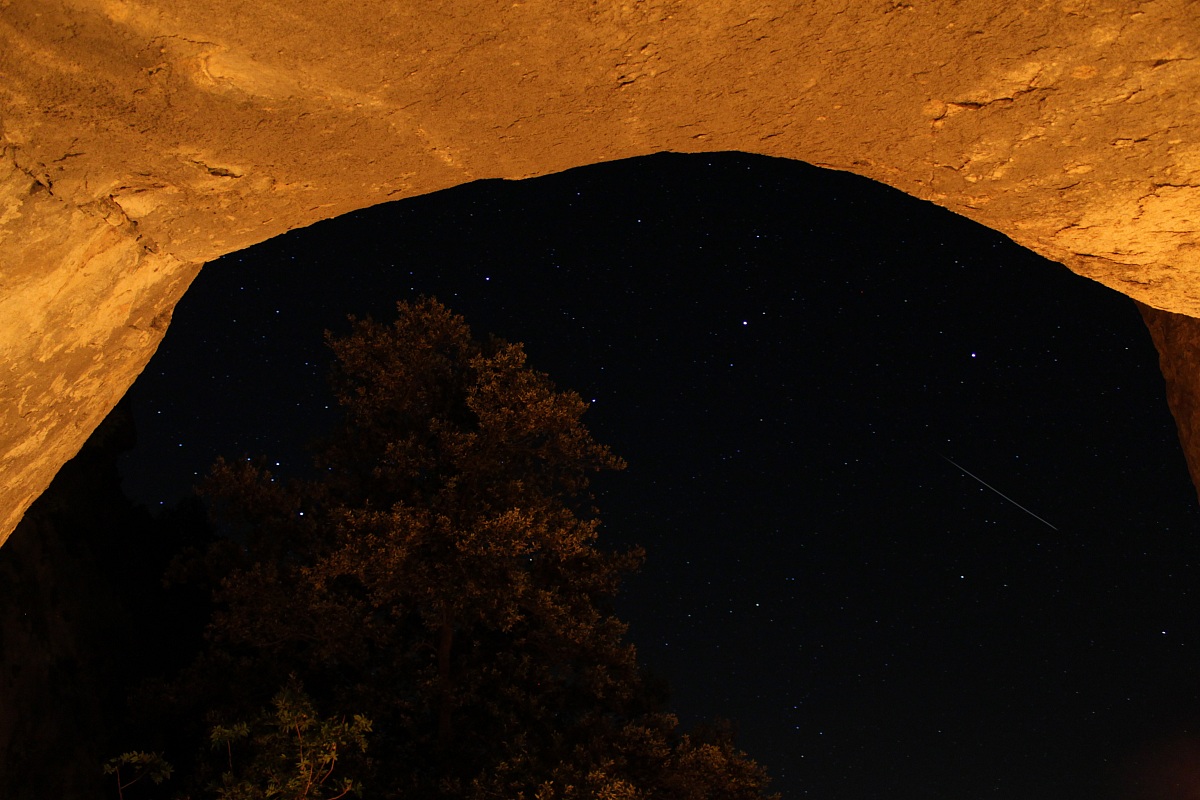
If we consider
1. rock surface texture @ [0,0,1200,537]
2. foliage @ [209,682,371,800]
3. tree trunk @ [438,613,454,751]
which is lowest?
foliage @ [209,682,371,800]

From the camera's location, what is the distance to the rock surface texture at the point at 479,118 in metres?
1.79

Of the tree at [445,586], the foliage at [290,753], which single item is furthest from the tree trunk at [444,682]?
the foliage at [290,753]

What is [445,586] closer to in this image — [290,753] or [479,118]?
[290,753]

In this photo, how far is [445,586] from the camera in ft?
31.7

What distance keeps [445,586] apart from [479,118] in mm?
8051

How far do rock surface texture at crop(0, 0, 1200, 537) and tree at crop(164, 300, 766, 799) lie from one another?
714cm

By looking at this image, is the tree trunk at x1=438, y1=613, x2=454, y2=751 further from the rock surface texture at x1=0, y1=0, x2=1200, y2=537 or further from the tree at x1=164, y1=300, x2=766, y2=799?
the rock surface texture at x1=0, y1=0, x2=1200, y2=537

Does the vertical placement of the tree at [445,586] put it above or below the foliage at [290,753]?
above

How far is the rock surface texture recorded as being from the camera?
1.79 metres

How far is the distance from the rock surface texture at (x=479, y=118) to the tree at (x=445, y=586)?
714cm

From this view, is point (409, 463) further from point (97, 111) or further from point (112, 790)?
point (97, 111)

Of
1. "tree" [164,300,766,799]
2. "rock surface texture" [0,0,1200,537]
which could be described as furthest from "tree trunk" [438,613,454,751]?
"rock surface texture" [0,0,1200,537]

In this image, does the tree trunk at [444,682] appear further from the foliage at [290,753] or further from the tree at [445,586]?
the foliage at [290,753]

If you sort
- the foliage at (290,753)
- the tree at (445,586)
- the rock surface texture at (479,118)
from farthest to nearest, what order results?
1. the tree at (445,586)
2. the foliage at (290,753)
3. the rock surface texture at (479,118)
